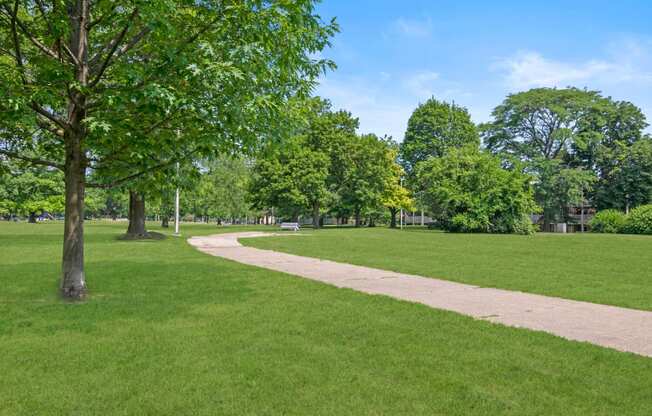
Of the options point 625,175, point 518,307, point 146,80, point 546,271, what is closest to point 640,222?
point 625,175

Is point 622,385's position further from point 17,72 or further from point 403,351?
point 17,72

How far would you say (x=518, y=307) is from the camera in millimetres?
7754

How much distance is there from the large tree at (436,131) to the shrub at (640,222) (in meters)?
22.2

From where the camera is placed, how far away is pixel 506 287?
32.4 ft

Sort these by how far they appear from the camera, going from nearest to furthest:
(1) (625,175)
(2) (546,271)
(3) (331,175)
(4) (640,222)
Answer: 1. (2) (546,271)
2. (4) (640,222)
3. (3) (331,175)
4. (1) (625,175)

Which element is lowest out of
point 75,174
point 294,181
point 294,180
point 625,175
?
point 75,174

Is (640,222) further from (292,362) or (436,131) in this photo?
(292,362)

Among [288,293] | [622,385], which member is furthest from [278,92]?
[622,385]

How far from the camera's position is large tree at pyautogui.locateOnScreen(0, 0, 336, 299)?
20.8ft

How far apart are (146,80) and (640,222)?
153ft

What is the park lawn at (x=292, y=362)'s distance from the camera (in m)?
3.91

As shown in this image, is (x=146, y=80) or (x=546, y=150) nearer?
(x=146, y=80)

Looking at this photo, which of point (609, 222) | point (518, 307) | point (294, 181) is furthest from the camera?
point (294, 181)

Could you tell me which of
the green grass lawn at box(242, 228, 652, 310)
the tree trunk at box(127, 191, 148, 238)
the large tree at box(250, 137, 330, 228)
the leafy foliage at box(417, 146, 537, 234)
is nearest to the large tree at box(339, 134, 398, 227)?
the large tree at box(250, 137, 330, 228)
